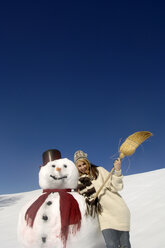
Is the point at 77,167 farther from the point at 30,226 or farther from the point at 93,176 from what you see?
the point at 30,226

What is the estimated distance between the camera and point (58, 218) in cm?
242

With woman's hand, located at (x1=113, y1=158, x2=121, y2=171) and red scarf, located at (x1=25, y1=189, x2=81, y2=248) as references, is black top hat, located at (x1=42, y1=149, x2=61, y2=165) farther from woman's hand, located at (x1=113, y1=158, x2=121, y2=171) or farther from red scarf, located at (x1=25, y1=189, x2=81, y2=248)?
woman's hand, located at (x1=113, y1=158, x2=121, y2=171)

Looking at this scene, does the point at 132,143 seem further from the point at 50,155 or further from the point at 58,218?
the point at 58,218

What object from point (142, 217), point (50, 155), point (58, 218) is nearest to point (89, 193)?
point (58, 218)

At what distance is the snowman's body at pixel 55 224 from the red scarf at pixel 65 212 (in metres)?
0.03

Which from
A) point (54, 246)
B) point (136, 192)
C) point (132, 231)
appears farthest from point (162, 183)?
point (54, 246)

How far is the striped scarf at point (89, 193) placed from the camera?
2.59m

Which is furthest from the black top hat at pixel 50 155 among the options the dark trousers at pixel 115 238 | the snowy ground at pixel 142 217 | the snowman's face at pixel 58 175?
the snowy ground at pixel 142 217

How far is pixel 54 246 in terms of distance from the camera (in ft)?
7.74

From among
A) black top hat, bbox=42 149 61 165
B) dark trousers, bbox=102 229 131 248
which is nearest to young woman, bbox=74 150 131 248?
dark trousers, bbox=102 229 131 248

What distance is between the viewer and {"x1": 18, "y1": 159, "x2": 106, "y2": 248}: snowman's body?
7.84 feet

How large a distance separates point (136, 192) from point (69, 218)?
6659 millimetres

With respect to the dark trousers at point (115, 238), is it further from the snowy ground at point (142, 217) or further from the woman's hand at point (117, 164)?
the snowy ground at point (142, 217)

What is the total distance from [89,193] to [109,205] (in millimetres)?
276
